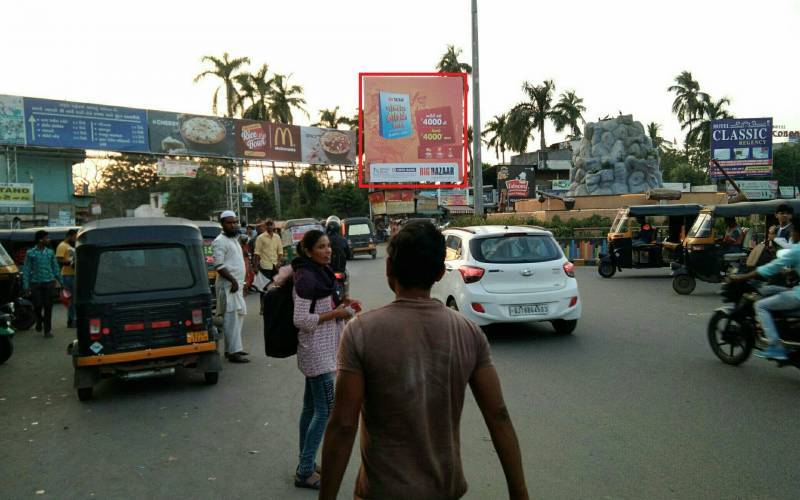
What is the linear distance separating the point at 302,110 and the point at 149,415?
47886mm

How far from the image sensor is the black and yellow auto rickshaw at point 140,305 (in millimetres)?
6910

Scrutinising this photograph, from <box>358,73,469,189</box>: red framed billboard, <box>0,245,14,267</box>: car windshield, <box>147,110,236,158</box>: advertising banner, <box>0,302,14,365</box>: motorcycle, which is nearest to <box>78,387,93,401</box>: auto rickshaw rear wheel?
<box>0,302,14,365</box>: motorcycle

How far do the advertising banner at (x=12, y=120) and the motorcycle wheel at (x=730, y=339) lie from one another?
31.8m

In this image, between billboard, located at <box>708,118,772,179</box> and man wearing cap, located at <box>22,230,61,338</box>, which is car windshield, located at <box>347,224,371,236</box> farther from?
billboard, located at <box>708,118,772,179</box>

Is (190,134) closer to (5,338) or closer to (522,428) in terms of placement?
(5,338)

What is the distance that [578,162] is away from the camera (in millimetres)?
38656

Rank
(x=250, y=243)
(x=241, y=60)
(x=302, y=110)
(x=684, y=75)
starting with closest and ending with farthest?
1. (x=250, y=243)
2. (x=241, y=60)
3. (x=302, y=110)
4. (x=684, y=75)

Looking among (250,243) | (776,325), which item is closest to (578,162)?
(250,243)

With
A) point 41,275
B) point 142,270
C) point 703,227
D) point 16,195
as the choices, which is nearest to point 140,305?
point 142,270

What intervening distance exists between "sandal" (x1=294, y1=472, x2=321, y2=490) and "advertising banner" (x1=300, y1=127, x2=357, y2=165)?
4012 cm

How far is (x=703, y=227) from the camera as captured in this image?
16000 millimetres

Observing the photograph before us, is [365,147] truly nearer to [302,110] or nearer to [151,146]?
[151,146]

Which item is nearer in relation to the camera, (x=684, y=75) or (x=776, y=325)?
(x=776, y=325)

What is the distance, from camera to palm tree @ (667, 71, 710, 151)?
6438cm
